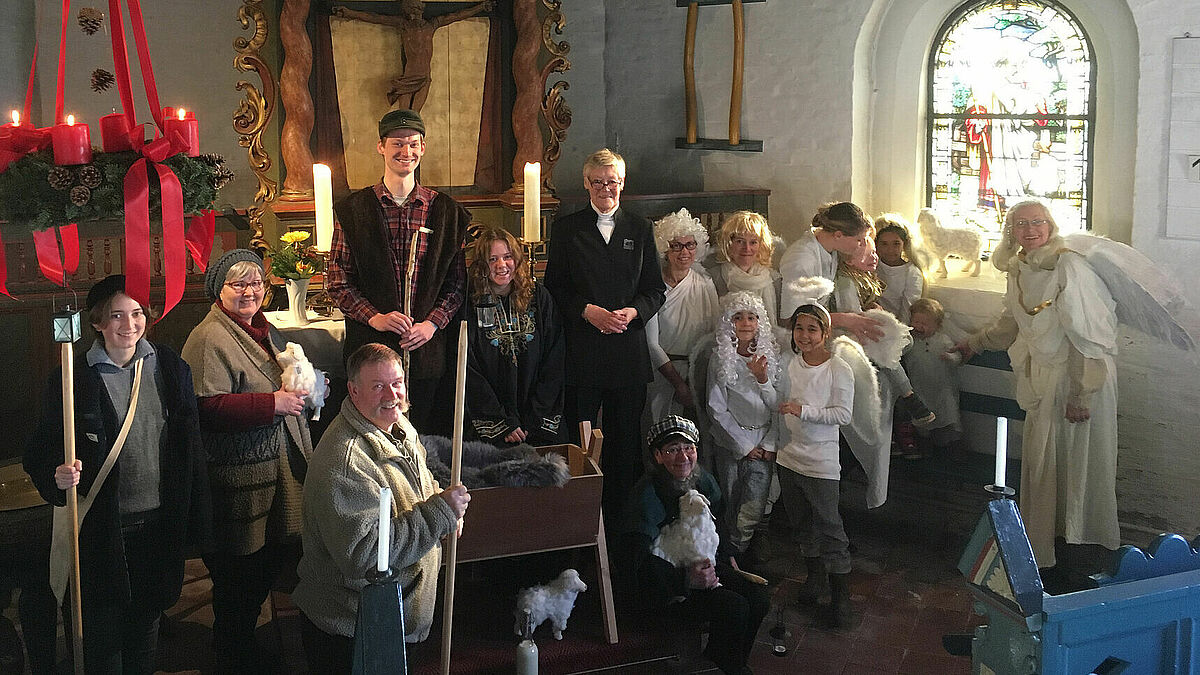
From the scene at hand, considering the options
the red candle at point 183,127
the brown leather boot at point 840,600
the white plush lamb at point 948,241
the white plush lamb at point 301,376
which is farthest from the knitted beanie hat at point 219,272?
the white plush lamb at point 948,241

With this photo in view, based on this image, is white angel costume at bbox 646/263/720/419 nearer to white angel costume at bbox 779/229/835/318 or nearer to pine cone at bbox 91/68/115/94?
white angel costume at bbox 779/229/835/318

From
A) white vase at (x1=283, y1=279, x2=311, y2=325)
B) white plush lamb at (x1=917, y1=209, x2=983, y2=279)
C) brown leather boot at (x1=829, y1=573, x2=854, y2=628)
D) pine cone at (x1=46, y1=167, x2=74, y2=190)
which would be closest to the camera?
pine cone at (x1=46, y1=167, x2=74, y2=190)

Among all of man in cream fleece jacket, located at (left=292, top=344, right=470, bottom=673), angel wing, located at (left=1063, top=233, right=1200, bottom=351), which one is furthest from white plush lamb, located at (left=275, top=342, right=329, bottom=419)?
angel wing, located at (left=1063, top=233, right=1200, bottom=351)

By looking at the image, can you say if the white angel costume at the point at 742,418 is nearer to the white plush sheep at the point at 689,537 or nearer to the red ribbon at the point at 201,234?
the white plush sheep at the point at 689,537

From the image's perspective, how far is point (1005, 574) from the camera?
259 cm

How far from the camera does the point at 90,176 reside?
3850mm

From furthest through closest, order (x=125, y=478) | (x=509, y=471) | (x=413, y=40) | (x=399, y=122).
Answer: (x=413, y=40) → (x=399, y=122) → (x=509, y=471) → (x=125, y=478)

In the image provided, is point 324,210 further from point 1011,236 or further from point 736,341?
point 1011,236

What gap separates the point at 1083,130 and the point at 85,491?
5944 millimetres

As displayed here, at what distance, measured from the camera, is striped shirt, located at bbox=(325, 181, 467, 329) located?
5.15 m

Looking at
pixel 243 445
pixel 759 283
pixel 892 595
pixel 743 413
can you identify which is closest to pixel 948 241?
pixel 759 283

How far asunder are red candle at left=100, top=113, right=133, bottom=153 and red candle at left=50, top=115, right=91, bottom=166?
100mm

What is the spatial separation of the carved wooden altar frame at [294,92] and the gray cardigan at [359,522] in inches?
136

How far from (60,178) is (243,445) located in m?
1.21
